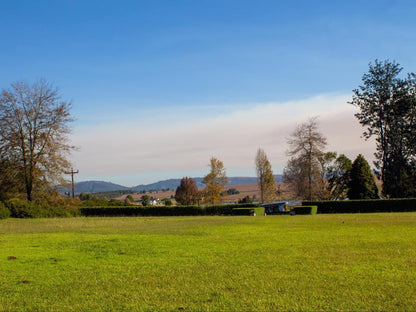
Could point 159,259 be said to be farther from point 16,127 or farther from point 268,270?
point 16,127

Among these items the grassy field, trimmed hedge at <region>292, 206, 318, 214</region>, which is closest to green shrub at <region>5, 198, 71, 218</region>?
trimmed hedge at <region>292, 206, 318, 214</region>

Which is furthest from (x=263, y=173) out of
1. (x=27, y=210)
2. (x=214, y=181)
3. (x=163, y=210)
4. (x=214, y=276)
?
(x=214, y=276)

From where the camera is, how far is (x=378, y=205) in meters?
36.8

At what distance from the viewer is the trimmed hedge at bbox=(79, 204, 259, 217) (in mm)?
41281

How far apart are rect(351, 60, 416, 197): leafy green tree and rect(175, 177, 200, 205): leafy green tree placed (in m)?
38.2

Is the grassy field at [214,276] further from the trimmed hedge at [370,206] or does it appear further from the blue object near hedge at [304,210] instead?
the trimmed hedge at [370,206]

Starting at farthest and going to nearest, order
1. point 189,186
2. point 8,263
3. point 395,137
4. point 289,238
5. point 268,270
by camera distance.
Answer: point 189,186
point 395,137
point 289,238
point 8,263
point 268,270

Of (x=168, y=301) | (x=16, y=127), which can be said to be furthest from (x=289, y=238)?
(x=16, y=127)

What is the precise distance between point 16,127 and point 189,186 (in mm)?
49242

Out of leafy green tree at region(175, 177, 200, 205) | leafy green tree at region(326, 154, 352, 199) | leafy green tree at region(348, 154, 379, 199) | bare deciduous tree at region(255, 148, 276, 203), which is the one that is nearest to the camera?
leafy green tree at region(348, 154, 379, 199)

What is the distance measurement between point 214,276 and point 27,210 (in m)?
30.5

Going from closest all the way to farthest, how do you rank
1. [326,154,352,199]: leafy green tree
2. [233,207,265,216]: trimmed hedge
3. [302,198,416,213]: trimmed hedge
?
[302,198,416,213]: trimmed hedge
[233,207,265,216]: trimmed hedge
[326,154,352,199]: leafy green tree

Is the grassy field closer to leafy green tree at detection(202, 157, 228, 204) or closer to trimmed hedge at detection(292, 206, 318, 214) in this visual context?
trimmed hedge at detection(292, 206, 318, 214)

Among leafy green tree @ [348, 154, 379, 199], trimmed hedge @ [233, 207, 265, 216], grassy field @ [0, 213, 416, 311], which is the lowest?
trimmed hedge @ [233, 207, 265, 216]
